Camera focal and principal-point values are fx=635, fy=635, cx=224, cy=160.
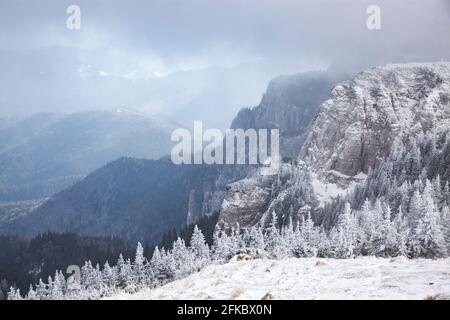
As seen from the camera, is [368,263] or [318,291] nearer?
[318,291]

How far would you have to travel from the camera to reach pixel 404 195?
144250mm

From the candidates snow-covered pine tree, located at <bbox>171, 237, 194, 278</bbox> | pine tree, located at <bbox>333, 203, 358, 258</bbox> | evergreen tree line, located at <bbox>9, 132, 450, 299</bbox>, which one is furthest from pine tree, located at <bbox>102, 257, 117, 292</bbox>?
pine tree, located at <bbox>333, 203, 358, 258</bbox>


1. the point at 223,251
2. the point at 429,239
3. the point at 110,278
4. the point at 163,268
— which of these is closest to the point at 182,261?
the point at 163,268

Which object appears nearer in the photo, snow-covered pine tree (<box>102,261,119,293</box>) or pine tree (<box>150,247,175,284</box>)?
pine tree (<box>150,247,175,284</box>)

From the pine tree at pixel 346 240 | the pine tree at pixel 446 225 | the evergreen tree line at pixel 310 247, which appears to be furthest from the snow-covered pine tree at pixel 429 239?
the pine tree at pixel 346 240

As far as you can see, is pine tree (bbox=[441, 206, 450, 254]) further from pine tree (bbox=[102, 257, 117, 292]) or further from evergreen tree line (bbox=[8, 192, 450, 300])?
pine tree (bbox=[102, 257, 117, 292])

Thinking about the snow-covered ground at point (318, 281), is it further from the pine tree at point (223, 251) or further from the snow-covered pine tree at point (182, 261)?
the pine tree at point (223, 251)

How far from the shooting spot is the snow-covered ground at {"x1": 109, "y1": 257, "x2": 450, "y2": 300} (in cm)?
3591

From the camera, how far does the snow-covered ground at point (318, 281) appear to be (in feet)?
118

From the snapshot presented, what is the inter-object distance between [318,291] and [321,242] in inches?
2954

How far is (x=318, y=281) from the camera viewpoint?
4088 centimetres
